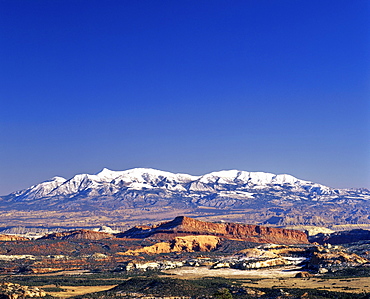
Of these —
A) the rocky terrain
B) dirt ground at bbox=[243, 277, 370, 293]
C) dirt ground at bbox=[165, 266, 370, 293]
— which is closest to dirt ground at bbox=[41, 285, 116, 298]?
the rocky terrain

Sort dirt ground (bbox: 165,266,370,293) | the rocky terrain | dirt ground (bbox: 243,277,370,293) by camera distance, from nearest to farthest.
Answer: the rocky terrain < dirt ground (bbox: 243,277,370,293) < dirt ground (bbox: 165,266,370,293)

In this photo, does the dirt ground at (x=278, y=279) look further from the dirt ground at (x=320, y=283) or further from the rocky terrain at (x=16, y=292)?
the rocky terrain at (x=16, y=292)

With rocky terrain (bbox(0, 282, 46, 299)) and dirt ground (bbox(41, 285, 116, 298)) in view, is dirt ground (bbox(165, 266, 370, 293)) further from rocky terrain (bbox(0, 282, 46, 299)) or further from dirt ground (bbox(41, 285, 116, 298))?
rocky terrain (bbox(0, 282, 46, 299))

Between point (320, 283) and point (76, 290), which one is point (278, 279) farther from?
point (76, 290)

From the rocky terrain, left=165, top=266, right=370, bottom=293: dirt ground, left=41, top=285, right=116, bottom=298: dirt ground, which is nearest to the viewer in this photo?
the rocky terrain

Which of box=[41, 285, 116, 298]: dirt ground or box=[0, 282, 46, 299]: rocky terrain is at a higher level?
box=[0, 282, 46, 299]: rocky terrain

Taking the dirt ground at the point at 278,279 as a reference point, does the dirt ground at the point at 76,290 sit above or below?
below

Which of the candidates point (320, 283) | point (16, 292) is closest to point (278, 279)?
point (320, 283)

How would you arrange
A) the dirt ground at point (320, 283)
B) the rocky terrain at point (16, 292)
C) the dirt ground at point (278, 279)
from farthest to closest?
the dirt ground at point (278, 279), the dirt ground at point (320, 283), the rocky terrain at point (16, 292)

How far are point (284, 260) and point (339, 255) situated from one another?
17075mm

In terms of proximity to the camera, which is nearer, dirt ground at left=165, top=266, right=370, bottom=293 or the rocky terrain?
the rocky terrain

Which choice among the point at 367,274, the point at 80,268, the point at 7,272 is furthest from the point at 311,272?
the point at 7,272

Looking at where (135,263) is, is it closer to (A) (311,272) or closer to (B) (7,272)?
(B) (7,272)

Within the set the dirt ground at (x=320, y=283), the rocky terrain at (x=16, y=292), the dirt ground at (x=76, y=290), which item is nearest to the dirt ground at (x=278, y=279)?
the dirt ground at (x=320, y=283)
